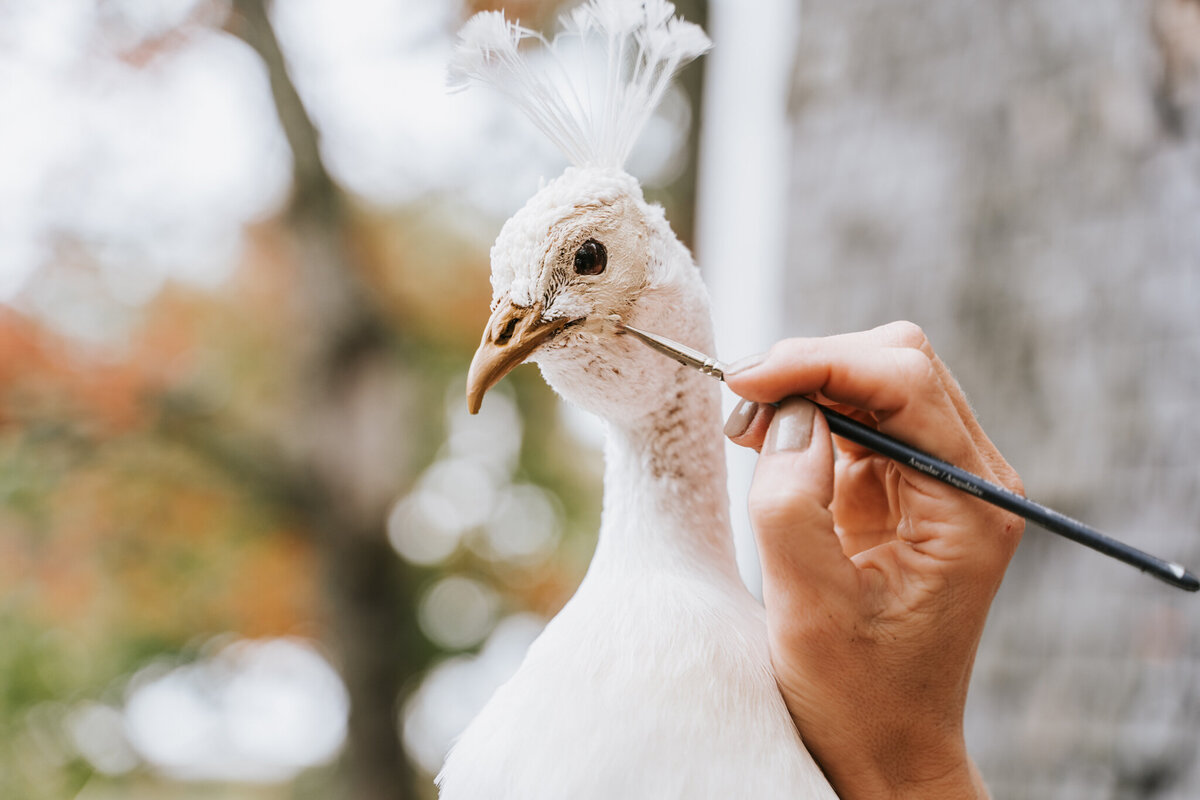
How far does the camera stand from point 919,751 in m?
0.68

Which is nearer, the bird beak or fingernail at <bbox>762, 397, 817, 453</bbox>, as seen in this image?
fingernail at <bbox>762, 397, 817, 453</bbox>

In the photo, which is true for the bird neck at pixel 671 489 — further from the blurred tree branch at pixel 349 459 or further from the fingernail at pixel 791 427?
the blurred tree branch at pixel 349 459

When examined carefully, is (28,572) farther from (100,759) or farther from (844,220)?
(844,220)

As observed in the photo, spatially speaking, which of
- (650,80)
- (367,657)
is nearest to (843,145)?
(650,80)

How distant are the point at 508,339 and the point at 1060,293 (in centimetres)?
151

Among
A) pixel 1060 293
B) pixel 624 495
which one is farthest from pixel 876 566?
pixel 1060 293

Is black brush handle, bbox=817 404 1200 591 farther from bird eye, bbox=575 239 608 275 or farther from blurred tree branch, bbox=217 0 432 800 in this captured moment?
blurred tree branch, bbox=217 0 432 800

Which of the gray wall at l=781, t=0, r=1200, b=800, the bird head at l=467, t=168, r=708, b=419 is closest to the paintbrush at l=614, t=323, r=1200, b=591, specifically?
the bird head at l=467, t=168, r=708, b=419

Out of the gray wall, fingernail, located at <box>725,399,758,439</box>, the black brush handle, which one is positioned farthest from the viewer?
the gray wall

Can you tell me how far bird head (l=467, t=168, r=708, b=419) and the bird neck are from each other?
0.03 m

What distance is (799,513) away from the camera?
1.90ft

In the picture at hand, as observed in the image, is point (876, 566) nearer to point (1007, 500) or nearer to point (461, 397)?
point (1007, 500)

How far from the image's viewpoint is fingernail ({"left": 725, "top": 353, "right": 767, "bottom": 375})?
638 mm

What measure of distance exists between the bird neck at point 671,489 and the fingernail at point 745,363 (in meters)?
0.12
